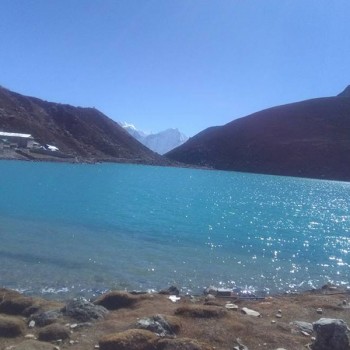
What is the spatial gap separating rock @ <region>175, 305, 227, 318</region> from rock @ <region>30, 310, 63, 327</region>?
358 centimetres

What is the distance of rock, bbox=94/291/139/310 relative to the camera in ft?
52.6

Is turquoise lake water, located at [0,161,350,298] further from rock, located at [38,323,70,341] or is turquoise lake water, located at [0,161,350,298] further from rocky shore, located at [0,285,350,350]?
rock, located at [38,323,70,341]

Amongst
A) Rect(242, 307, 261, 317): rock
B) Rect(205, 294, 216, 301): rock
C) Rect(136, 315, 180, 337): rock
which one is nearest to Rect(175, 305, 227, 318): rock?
Rect(136, 315, 180, 337): rock

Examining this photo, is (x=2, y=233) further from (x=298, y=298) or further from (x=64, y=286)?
(x=298, y=298)

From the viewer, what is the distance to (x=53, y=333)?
1185cm

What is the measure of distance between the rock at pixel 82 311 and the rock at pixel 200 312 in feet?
7.93

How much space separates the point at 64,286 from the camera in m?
19.4

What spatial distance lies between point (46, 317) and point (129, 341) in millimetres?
3320

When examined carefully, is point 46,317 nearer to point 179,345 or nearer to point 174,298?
point 179,345

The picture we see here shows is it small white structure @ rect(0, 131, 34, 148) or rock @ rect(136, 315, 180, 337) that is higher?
small white structure @ rect(0, 131, 34, 148)

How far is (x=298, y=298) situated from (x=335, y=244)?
22.7 meters

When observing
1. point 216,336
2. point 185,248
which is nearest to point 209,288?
point 216,336

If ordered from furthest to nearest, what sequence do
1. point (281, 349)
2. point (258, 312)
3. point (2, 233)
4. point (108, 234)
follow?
point (108, 234)
point (2, 233)
point (258, 312)
point (281, 349)

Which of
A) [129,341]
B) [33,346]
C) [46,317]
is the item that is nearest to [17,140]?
[46,317]
